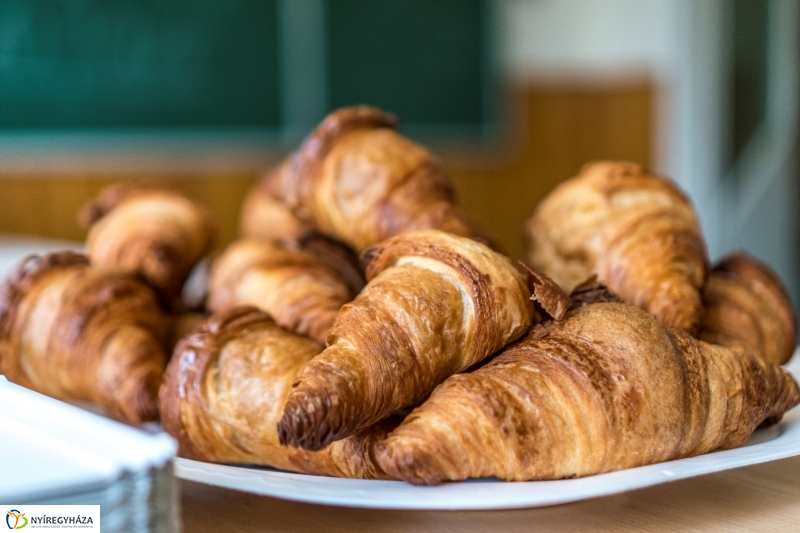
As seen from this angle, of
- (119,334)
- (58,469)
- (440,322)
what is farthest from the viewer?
(119,334)

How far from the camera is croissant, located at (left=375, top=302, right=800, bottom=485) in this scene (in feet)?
A: 1.77

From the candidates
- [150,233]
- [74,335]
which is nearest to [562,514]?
[74,335]

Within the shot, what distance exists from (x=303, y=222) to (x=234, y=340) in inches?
11.6

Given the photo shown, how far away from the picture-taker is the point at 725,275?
0.82 meters

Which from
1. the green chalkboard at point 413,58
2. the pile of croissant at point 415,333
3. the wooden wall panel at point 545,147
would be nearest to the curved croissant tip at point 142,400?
the pile of croissant at point 415,333

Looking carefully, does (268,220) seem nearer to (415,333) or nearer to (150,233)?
(150,233)

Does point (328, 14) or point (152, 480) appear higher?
point (328, 14)

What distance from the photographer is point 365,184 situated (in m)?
0.83

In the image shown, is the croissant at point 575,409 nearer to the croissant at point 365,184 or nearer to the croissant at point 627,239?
the croissant at point 627,239

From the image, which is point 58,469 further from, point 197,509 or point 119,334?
point 119,334

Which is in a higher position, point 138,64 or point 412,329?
point 138,64

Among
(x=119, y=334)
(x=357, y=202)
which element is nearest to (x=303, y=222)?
(x=357, y=202)

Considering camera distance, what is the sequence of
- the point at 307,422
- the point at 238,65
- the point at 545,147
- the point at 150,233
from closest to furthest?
the point at 307,422 → the point at 150,233 → the point at 238,65 → the point at 545,147

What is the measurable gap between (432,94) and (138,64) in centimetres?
141
